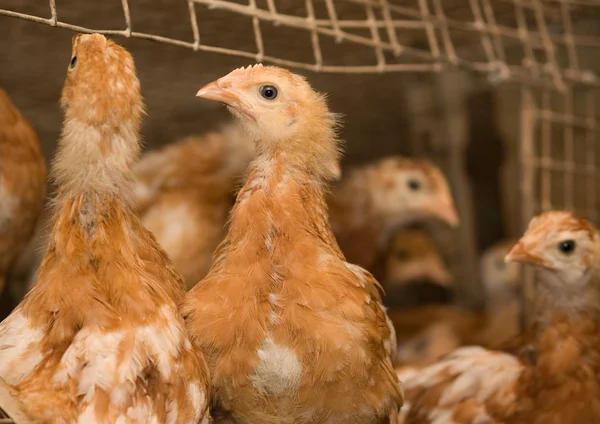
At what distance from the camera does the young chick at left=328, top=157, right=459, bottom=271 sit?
259cm

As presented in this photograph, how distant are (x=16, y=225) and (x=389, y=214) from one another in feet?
4.35

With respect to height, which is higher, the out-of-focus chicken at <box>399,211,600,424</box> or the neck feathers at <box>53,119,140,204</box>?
the neck feathers at <box>53,119,140,204</box>

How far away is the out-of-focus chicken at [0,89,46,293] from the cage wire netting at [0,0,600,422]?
25 cm

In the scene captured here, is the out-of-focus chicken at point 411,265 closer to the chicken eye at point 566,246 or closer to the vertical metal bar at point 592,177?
the vertical metal bar at point 592,177

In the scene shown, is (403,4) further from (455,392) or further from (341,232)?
(455,392)

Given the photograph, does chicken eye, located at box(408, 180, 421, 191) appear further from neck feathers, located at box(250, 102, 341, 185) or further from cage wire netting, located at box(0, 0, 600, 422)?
neck feathers, located at box(250, 102, 341, 185)

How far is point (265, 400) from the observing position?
1222mm

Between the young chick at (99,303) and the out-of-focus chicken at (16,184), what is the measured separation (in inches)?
21.1

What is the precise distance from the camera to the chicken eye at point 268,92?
1355 mm

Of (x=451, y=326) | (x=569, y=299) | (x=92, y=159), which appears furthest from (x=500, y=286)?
(x=92, y=159)

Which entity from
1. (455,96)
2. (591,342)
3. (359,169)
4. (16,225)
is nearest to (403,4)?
(359,169)

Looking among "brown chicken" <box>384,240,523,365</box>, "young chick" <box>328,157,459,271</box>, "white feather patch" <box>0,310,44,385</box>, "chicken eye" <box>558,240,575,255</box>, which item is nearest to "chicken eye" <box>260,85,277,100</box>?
"white feather patch" <box>0,310,44,385</box>

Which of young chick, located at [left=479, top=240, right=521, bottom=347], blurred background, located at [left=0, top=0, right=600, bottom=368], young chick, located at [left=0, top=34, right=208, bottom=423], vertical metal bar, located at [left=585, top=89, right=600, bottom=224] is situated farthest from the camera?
young chick, located at [left=479, top=240, right=521, bottom=347]

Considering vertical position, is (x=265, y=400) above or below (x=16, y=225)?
below
